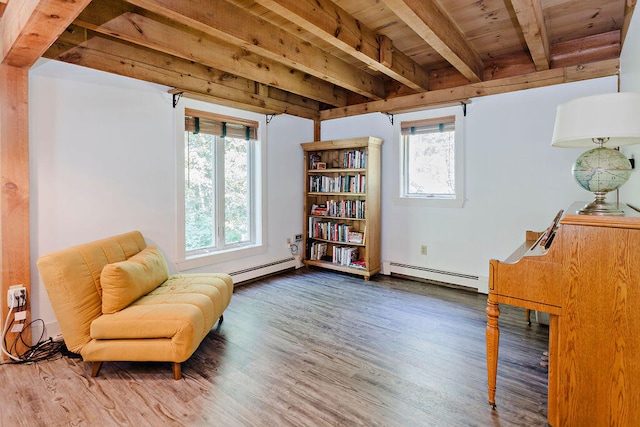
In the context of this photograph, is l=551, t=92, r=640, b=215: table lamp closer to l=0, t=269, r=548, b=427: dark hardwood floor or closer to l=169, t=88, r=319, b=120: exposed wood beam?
l=0, t=269, r=548, b=427: dark hardwood floor

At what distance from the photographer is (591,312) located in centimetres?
150

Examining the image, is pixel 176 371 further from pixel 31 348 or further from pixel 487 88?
pixel 487 88

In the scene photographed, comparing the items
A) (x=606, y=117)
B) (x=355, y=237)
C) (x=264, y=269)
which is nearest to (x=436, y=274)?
(x=355, y=237)

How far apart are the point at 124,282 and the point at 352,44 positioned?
7.68ft

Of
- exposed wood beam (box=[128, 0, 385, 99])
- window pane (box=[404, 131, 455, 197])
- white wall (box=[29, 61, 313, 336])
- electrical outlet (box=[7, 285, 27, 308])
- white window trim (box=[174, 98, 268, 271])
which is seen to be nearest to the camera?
exposed wood beam (box=[128, 0, 385, 99])

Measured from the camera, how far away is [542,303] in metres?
1.61

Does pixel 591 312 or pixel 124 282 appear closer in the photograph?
pixel 591 312

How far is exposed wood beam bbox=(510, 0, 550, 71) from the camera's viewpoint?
2084 millimetres

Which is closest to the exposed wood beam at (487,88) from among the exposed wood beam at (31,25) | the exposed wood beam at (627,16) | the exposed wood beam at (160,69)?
the exposed wood beam at (627,16)

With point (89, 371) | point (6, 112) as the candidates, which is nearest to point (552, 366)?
point (89, 371)

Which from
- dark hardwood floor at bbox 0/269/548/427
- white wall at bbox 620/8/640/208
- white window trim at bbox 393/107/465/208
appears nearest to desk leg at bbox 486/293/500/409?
dark hardwood floor at bbox 0/269/548/427

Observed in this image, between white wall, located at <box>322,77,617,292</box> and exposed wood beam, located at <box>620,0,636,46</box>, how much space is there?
15.1 inches

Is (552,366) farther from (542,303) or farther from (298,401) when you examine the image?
(298,401)

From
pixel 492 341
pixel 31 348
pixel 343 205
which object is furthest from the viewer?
pixel 343 205
